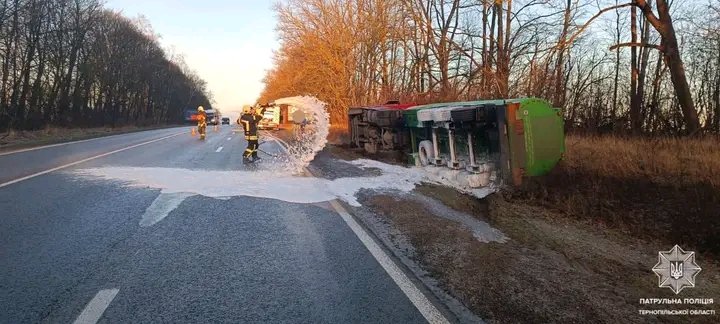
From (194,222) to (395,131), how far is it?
914cm

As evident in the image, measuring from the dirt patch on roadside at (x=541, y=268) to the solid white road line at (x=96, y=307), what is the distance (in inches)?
106

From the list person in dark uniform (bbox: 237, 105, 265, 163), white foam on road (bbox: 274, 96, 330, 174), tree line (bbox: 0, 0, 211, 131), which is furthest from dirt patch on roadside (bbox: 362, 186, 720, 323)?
tree line (bbox: 0, 0, 211, 131)

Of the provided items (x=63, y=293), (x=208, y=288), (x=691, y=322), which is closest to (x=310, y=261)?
(x=208, y=288)

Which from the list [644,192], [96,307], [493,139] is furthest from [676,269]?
[493,139]

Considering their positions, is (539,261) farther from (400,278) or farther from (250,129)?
(250,129)

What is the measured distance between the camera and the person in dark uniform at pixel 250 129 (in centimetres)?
1529

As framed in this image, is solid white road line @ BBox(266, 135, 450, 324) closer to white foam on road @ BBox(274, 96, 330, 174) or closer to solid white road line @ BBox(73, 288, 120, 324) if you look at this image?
solid white road line @ BBox(73, 288, 120, 324)

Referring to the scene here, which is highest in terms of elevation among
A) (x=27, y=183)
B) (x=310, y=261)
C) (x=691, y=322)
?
(x=27, y=183)

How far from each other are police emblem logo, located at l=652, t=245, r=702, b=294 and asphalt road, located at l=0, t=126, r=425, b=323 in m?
2.46

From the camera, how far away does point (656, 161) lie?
9703 millimetres

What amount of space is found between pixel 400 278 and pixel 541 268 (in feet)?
4.69

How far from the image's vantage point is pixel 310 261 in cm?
554

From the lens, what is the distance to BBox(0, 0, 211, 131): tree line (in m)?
41.6

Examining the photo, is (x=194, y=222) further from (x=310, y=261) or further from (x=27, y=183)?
(x=27, y=183)
